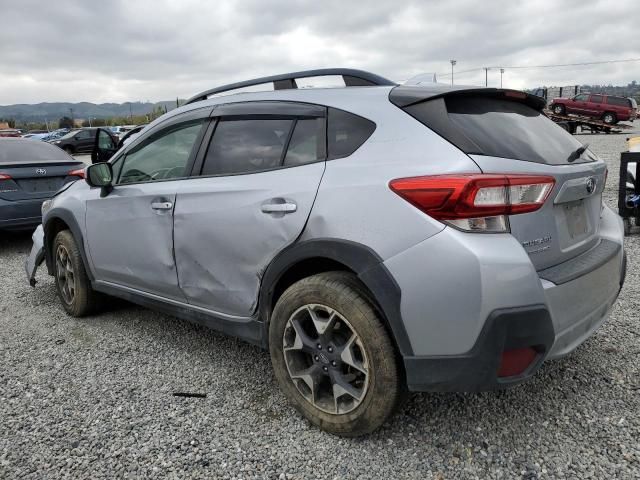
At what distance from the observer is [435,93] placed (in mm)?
2365

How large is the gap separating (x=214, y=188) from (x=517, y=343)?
1748mm

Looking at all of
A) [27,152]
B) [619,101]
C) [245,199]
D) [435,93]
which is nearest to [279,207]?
[245,199]

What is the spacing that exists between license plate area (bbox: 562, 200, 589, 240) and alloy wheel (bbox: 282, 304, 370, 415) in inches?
42.7

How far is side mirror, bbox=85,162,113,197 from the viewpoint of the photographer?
12.1ft

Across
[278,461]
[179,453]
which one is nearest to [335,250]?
[278,461]

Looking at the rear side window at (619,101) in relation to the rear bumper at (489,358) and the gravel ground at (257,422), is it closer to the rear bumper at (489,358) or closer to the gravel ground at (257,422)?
the gravel ground at (257,422)

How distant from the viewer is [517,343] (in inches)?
80.6

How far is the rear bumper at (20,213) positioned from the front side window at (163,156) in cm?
379

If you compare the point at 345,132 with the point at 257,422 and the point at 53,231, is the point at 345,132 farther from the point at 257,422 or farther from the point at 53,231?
the point at 53,231

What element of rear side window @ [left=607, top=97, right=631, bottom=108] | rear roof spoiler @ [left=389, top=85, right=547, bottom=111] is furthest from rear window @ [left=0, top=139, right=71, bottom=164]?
rear side window @ [left=607, top=97, right=631, bottom=108]

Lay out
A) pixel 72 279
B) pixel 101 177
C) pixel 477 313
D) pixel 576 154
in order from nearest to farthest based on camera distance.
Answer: pixel 477 313, pixel 576 154, pixel 101 177, pixel 72 279

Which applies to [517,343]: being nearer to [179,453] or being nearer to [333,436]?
[333,436]

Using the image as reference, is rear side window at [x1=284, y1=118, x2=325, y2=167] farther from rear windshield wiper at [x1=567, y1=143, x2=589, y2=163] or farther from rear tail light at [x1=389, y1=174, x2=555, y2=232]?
rear windshield wiper at [x1=567, y1=143, x2=589, y2=163]

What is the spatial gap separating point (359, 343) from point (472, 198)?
787mm
